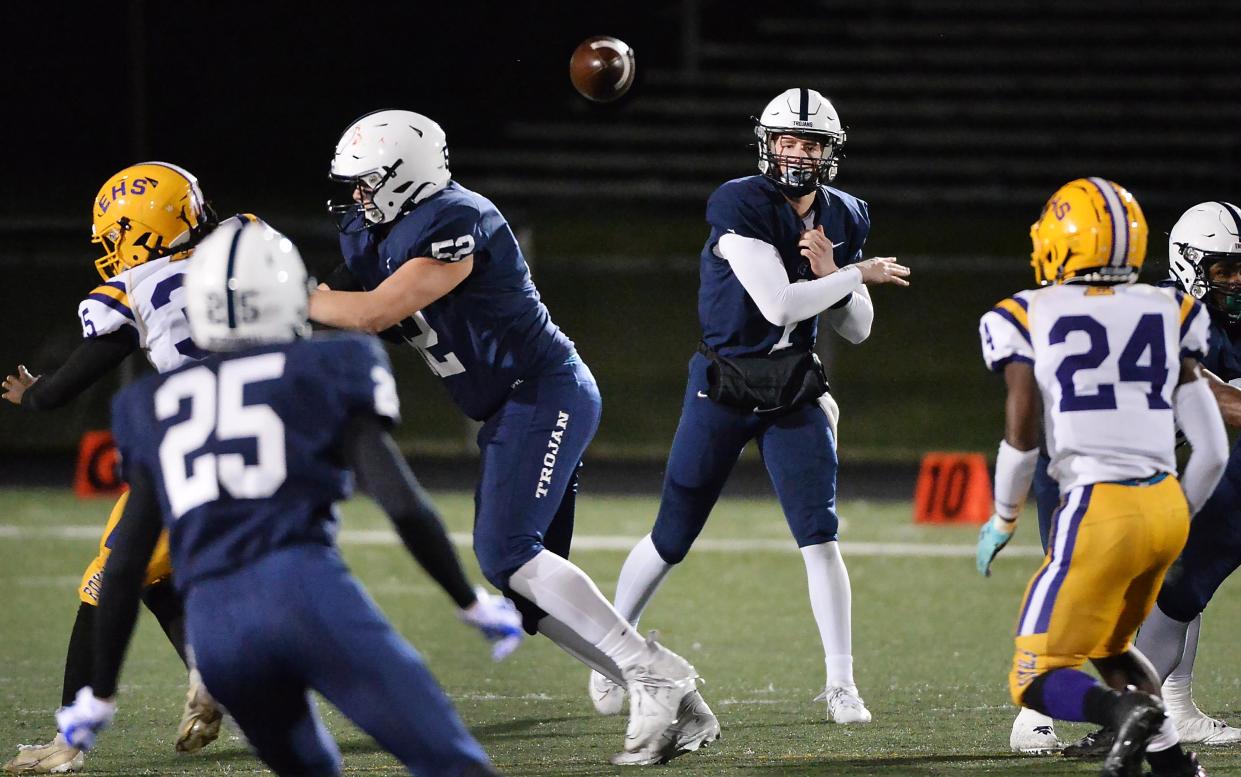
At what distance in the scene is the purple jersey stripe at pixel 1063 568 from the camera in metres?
3.72

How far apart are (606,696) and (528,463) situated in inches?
37.6

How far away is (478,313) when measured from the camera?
4590 mm

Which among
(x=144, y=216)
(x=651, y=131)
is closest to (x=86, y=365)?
(x=144, y=216)

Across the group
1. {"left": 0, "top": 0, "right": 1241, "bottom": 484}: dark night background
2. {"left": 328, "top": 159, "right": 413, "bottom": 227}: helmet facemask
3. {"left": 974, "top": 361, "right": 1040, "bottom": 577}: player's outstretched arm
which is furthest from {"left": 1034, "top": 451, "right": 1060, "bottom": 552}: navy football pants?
{"left": 0, "top": 0, "right": 1241, "bottom": 484}: dark night background

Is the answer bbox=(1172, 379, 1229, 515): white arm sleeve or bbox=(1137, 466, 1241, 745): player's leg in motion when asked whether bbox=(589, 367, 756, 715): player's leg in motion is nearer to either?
bbox=(1137, 466, 1241, 745): player's leg in motion

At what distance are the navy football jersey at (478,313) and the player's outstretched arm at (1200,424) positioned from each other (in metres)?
1.65

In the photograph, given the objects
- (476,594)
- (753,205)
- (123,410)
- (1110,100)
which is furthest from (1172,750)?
(1110,100)

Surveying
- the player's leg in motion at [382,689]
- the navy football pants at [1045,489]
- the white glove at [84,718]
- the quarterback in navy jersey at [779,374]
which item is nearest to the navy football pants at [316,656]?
the player's leg in motion at [382,689]

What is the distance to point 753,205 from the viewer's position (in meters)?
5.05

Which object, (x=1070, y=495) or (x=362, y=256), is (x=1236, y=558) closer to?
(x=1070, y=495)

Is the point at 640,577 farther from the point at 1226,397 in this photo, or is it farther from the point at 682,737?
the point at 1226,397

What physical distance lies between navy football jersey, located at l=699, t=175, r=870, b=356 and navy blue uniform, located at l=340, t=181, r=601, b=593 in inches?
23.4

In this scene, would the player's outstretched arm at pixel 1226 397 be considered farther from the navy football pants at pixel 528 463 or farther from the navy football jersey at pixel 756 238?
the navy football pants at pixel 528 463

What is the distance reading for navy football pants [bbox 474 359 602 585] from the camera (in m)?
4.43
